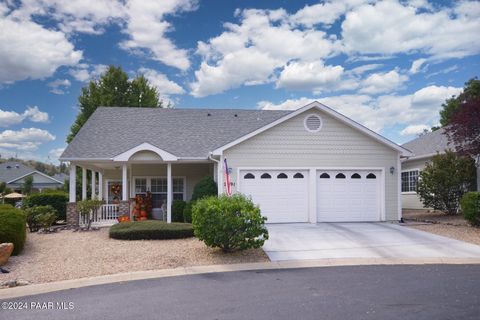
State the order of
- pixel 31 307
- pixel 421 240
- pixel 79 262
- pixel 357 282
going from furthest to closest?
pixel 421 240 → pixel 79 262 → pixel 357 282 → pixel 31 307

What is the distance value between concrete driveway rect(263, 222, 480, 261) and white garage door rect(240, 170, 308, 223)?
958 millimetres

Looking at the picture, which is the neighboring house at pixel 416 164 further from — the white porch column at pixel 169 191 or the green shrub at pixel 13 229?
the green shrub at pixel 13 229

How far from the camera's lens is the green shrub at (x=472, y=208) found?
1447 cm

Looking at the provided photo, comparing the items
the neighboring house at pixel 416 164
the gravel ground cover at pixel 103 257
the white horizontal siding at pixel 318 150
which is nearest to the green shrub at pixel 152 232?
the gravel ground cover at pixel 103 257

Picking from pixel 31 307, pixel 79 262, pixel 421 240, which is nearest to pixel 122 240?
pixel 79 262

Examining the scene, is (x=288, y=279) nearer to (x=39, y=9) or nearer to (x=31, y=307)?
(x=31, y=307)

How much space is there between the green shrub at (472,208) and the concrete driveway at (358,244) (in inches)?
78.2

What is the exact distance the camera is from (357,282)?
26.1 ft

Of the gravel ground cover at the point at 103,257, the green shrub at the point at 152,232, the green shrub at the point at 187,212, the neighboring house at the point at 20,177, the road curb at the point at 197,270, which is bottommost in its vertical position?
the road curb at the point at 197,270

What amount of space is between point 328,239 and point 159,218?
9.59 metres

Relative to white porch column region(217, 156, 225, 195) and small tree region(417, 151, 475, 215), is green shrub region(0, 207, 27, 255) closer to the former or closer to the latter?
white porch column region(217, 156, 225, 195)

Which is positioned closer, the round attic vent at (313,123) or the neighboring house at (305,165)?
the neighboring house at (305,165)

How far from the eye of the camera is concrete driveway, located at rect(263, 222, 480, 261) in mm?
10695

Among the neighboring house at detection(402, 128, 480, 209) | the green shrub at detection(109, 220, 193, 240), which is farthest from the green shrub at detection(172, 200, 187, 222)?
the neighboring house at detection(402, 128, 480, 209)
